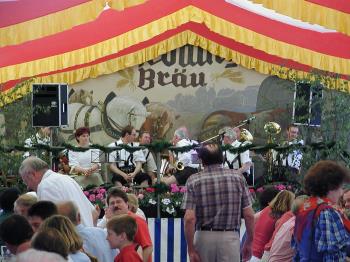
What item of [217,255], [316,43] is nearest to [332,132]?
[316,43]

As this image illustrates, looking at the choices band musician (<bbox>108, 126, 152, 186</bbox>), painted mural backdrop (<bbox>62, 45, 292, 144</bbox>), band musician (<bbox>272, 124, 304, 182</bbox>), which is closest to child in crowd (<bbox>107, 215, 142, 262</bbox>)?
band musician (<bbox>272, 124, 304, 182</bbox>)

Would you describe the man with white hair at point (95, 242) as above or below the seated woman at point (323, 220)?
below

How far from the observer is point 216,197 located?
8812 millimetres

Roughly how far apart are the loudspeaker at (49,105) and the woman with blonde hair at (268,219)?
741cm

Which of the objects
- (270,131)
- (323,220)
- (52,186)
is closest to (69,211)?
(52,186)

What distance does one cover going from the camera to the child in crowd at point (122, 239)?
772cm

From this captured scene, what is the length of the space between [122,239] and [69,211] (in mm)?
483

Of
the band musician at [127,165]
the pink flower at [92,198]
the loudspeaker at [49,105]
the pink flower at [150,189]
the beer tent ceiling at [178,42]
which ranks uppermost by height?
the beer tent ceiling at [178,42]

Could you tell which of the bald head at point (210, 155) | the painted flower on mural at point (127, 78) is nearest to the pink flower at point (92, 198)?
the bald head at point (210, 155)

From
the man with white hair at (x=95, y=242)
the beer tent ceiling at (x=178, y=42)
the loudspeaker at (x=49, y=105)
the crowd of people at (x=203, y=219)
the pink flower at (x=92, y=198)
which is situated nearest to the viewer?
the crowd of people at (x=203, y=219)

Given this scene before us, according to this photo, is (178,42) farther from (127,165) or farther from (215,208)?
(215,208)

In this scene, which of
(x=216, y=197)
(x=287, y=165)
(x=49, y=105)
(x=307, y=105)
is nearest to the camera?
(x=216, y=197)

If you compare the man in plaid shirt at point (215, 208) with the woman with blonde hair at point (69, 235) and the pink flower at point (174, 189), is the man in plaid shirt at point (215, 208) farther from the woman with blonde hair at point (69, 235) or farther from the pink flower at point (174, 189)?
the pink flower at point (174, 189)

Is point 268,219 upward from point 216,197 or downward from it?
downward
